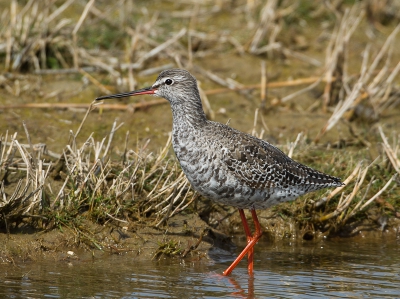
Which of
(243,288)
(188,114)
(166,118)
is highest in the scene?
(166,118)

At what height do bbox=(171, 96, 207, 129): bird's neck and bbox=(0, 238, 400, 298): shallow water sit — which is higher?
bbox=(171, 96, 207, 129): bird's neck

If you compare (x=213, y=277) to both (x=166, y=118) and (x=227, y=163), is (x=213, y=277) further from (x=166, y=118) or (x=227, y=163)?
(x=166, y=118)

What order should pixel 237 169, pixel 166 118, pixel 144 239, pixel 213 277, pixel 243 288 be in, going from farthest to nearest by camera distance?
1. pixel 166 118
2. pixel 144 239
3. pixel 213 277
4. pixel 237 169
5. pixel 243 288

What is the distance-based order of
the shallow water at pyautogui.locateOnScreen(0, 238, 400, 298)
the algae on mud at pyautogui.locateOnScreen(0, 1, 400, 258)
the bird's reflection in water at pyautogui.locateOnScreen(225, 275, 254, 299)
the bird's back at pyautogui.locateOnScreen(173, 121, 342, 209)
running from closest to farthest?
the shallow water at pyautogui.locateOnScreen(0, 238, 400, 298), the bird's reflection in water at pyautogui.locateOnScreen(225, 275, 254, 299), the bird's back at pyautogui.locateOnScreen(173, 121, 342, 209), the algae on mud at pyautogui.locateOnScreen(0, 1, 400, 258)

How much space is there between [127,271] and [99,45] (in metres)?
5.75

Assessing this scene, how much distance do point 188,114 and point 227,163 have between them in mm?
700

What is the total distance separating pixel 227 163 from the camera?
6836 mm

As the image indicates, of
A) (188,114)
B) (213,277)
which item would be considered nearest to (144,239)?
(213,277)

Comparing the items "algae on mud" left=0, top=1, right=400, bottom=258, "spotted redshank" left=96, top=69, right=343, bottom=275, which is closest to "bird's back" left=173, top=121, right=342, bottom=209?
"spotted redshank" left=96, top=69, right=343, bottom=275

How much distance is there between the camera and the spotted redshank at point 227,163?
267 inches

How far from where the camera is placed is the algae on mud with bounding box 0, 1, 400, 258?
7285 mm

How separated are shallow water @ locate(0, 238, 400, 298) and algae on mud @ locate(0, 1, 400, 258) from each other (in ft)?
0.92

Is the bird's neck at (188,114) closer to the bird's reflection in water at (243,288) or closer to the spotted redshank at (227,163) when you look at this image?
the spotted redshank at (227,163)

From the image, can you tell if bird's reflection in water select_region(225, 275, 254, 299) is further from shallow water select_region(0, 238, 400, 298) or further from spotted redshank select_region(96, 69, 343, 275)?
spotted redshank select_region(96, 69, 343, 275)
